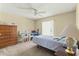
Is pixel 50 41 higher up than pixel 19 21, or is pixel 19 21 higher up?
pixel 19 21

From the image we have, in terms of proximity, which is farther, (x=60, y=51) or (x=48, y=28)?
(x=48, y=28)

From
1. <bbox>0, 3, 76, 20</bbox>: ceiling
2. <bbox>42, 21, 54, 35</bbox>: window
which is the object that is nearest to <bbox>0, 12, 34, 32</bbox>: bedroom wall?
<bbox>0, 3, 76, 20</bbox>: ceiling

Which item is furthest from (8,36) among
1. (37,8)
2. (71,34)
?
(71,34)

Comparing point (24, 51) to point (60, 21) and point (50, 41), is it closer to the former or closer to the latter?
point (50, 41)

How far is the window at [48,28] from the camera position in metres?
1.61

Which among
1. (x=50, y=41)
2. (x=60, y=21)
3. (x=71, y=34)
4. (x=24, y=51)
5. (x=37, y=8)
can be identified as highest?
(x=37, y=8)

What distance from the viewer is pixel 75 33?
148 centimetres

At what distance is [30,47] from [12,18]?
59 centimetres

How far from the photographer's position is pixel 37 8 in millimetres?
1556

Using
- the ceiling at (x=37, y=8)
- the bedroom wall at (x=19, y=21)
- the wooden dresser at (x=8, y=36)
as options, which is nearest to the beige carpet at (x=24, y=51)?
the wooden dresser at (x=8, y=36)

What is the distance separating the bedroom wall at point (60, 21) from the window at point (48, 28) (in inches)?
2.1

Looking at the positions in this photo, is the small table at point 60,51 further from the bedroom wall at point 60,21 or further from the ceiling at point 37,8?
the ceiling at point 37,8

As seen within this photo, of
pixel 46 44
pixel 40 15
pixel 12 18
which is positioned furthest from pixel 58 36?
pixel 12 18

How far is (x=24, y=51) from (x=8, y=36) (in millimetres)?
404
